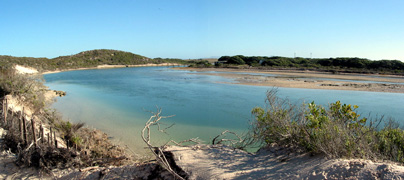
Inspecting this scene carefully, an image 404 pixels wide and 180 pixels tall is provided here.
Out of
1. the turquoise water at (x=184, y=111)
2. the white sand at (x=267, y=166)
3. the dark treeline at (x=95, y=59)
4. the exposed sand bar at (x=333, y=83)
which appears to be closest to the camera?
the white sand at (x=267, y=166)

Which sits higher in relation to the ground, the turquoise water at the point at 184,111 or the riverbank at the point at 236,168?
the riverbank at the point at 236,168

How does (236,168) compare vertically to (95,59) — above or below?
below

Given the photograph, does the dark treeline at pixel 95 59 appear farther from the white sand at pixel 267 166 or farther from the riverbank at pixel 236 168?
the white sand at pixel 267 166

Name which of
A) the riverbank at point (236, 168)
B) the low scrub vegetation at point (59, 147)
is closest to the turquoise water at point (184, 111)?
the low scrub vegetation at point (59, 147)

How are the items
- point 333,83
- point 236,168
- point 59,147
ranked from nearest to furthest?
point 236,168 < point 59,147 < point 333,83

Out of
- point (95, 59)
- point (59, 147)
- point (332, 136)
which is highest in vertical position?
point (95, 59)

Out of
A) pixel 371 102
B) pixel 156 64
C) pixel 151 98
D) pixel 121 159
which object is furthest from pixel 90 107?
pixel 156 64

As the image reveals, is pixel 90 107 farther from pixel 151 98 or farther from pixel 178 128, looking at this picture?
pixel 178 128

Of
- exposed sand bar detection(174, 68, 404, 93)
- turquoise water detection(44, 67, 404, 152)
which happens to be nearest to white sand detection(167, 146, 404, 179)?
turquoise water detection(44, 67, 404, 152)

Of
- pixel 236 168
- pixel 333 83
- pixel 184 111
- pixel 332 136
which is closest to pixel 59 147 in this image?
pixel 236 168

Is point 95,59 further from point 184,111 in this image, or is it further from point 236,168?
point 236,168

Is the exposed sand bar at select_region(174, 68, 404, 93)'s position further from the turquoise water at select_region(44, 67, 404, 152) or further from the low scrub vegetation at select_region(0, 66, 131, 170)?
the low scrub vegetation at select_region(0, 66, 131, 170)

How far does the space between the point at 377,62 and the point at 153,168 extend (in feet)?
150

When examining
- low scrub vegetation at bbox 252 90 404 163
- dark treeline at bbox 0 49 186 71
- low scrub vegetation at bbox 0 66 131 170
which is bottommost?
low scrub vegetation at bbox 0 66 131 170
